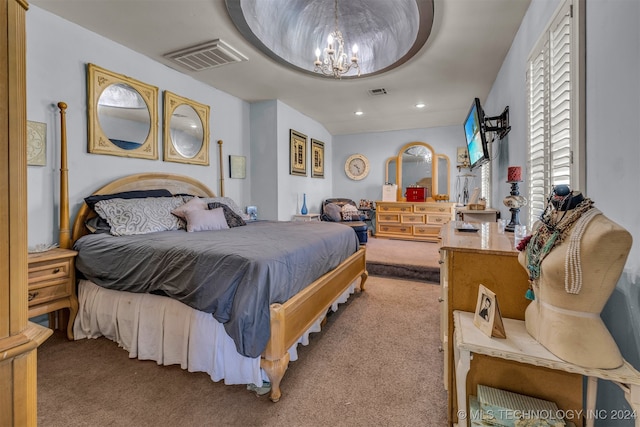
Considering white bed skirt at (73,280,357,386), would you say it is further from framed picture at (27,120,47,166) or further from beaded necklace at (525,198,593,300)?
beaded necklace at (525,198,593,300)

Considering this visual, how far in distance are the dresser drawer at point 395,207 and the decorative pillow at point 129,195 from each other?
167 inches

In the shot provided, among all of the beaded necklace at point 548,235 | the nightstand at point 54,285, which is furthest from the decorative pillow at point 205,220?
the beaded necklace at point 548,235

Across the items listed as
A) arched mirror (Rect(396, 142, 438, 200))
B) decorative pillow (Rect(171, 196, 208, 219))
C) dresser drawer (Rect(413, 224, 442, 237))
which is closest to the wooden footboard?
decorative pillow (Rect(171, 196, 208, 219))

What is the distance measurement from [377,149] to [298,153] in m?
2.27

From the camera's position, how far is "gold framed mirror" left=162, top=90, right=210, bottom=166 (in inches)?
→ 135

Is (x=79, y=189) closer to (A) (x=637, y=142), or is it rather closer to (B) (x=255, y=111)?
(B) (x=255, y=111)

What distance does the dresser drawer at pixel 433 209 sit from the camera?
5.77 metres

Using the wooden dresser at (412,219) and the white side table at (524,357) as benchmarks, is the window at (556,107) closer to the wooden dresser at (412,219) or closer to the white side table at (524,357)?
the white side table at (524,357)

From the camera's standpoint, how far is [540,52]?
189cm

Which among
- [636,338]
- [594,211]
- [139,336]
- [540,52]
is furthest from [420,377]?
[540,52]

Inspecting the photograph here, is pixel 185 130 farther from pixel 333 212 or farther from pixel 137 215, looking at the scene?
pixel 333 212

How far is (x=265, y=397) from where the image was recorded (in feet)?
5.44

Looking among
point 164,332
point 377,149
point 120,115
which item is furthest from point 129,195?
point 377,149

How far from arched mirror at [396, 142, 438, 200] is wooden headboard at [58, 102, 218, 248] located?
4251 millimetres
